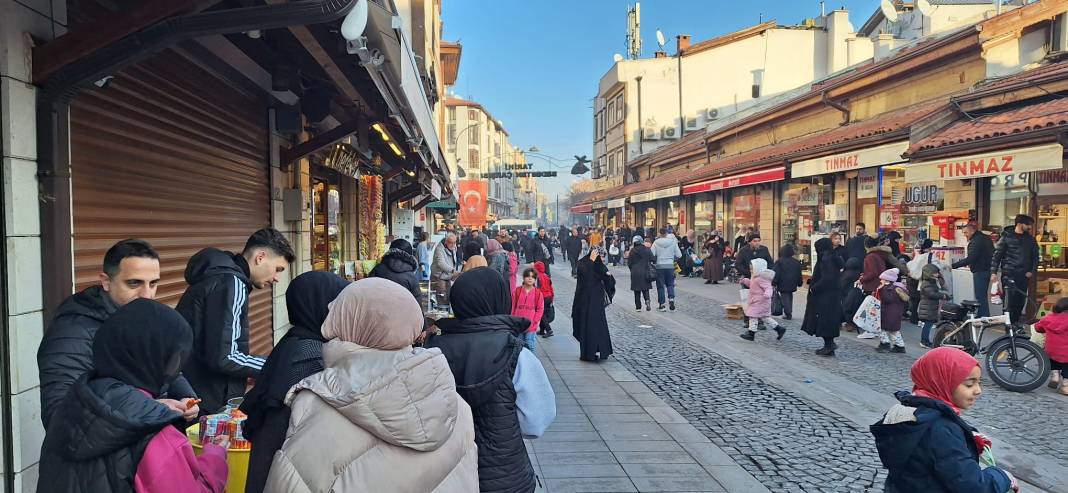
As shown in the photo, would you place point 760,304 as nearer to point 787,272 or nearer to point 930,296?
point 787,272

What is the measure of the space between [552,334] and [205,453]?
9.01 meters

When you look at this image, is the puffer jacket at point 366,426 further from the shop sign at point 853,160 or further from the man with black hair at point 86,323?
the shop sign at point 853,160

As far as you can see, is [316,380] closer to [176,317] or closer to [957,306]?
[176,317]

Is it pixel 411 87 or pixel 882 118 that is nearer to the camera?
pixel 411 87

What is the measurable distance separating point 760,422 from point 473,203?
67.0 ft

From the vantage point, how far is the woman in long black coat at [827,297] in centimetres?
921

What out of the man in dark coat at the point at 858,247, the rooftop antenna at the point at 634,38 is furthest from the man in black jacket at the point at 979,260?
the rooftop antenna at the point at 634,38

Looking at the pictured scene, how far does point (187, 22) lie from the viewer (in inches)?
126

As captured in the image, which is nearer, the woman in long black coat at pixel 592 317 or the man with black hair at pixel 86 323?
the man with black hair at pixel 86 323

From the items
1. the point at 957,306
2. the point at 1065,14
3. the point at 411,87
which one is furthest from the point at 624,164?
the point at 411,87

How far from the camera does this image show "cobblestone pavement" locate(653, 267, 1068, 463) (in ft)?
19.1

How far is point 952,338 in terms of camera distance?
28.6 feet

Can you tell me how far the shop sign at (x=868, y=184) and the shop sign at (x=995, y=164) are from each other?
13.4 feet

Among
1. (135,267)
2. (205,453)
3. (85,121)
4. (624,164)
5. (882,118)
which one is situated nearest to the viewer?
(205,453)
